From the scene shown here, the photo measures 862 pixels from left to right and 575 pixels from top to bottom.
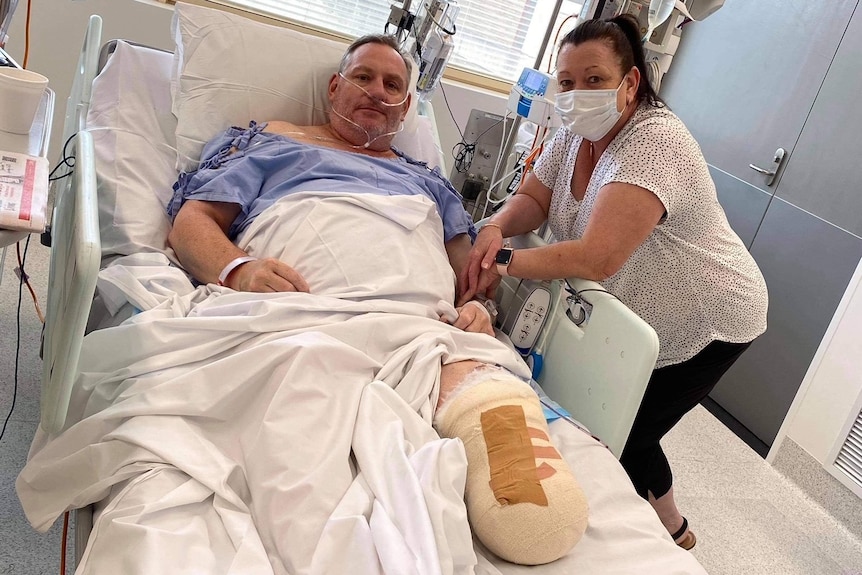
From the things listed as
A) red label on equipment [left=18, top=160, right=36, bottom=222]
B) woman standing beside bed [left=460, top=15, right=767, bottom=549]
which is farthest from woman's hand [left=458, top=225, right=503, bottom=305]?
red label on equipment [left=18, top=160, right=36, bottom=222]

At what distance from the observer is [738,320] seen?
181 cm

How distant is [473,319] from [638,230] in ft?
1.33

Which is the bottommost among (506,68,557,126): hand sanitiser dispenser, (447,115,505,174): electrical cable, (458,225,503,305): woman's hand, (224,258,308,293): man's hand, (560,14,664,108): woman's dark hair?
(224,258,308,293): man's hand

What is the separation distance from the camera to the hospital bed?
106 centimetres

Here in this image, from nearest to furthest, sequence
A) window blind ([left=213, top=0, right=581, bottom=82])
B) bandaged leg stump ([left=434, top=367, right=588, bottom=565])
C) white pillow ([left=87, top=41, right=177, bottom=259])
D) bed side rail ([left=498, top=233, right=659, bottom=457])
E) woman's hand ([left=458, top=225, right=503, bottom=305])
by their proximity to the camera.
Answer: bandaged leg stump ([left=434, top=367, right=588, bottom=565]) → bed side rail ([left=498, top=233, right=659, bottom=457]) → white pillow ([left=87, top=41, right=177, bottom=259]) → woman's hand ([left=458, top=225, right=503, bottom=305]) → window blind ([left=213, top=0, right=581, bottom=82])

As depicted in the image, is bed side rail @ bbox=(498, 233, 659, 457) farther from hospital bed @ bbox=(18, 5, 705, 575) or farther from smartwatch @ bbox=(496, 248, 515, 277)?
smartwatch @ bbox=(496, 248, 515, 277)

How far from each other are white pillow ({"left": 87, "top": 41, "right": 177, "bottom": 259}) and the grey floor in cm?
58

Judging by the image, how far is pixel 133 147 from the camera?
190 centimetres

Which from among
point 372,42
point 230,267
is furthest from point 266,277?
point 372,42

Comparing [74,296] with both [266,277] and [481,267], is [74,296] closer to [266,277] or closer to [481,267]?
[266,277]

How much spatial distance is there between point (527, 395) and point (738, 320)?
2.30 feet

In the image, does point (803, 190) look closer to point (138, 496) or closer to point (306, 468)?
point (306, 468)

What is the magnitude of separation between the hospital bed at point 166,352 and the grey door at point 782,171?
4.70 ft

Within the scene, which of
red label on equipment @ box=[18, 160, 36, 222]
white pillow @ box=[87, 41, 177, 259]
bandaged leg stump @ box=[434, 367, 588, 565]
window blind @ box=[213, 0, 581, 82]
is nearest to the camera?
red label on equipment @ box=[18, 160, 36, 222]
